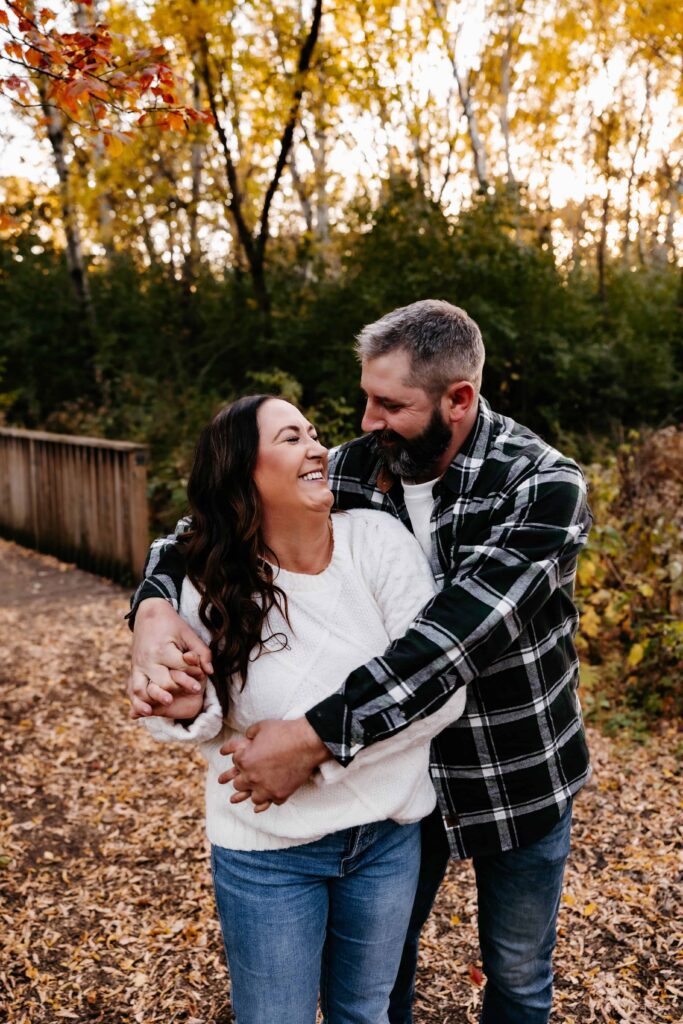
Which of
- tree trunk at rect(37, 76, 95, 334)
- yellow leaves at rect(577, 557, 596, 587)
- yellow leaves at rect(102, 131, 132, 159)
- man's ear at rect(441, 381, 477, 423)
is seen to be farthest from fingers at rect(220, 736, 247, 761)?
tree trunk at rect(37, 76, 95, 334)

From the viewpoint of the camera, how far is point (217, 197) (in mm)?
11133

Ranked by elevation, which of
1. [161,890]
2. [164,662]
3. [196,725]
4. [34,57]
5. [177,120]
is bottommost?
[161,890]

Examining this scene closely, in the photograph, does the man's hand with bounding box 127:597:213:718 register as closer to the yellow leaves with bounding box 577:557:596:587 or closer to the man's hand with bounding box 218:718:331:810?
the man's hand with bounding box 218:718:331:810

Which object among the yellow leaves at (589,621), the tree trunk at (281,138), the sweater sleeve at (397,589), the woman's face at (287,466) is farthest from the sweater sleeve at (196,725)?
the tree trunk at (281,138)

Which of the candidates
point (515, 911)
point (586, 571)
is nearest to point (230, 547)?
point (515, 911)

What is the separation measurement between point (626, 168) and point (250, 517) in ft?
60.5

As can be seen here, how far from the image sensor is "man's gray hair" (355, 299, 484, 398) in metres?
2.00

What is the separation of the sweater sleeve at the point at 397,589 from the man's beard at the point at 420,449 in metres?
0.18

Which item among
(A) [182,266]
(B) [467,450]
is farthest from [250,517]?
(A) [182,266]

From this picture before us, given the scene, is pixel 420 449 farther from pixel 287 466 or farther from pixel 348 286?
pixel 348 286

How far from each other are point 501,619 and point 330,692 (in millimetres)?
382

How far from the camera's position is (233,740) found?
1.65 m

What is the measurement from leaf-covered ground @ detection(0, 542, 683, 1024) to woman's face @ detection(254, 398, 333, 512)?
1986 millimetres

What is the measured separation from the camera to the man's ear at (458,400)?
2.01 metres
